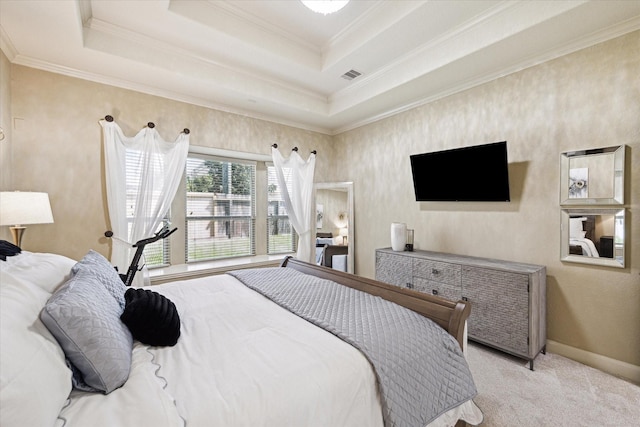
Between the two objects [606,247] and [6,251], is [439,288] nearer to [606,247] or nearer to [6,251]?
[606,247]

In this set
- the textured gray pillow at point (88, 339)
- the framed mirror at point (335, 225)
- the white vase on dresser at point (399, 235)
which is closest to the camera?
the textured gray pillow at point (88, 339)

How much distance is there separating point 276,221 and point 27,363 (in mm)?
3943

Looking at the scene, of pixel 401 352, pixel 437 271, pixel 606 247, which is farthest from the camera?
pixel 437 271

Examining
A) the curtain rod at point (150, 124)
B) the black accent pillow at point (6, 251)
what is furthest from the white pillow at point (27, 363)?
the curtain rod at point (150, 124)

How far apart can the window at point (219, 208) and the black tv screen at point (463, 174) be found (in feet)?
8.26

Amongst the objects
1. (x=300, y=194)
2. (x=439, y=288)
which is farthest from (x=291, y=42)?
(x=439, y=288)

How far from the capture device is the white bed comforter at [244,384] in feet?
2.89

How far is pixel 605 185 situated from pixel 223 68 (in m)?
3.77

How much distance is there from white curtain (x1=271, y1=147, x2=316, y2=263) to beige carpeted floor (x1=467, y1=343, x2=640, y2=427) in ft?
8.90

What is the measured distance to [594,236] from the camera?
7.67ft

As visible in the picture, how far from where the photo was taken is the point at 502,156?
8.96ft

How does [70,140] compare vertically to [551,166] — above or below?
above

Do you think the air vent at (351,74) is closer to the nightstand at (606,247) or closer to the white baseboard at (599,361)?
the nightstand at (606,247)

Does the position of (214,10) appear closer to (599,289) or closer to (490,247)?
(490,247)
